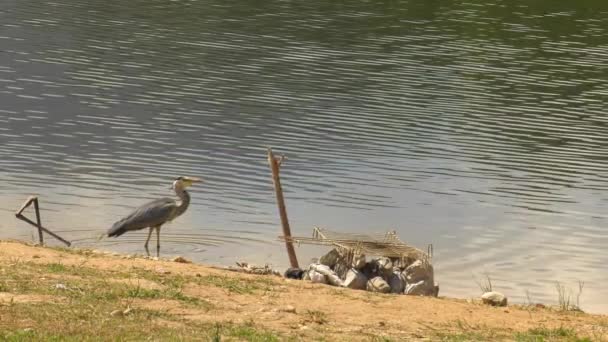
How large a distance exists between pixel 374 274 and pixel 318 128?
1085cm

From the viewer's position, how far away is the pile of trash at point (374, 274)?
12648 mm

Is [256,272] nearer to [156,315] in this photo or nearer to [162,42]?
[156,315]

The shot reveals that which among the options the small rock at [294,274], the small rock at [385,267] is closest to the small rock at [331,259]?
the small rock at [294,274]

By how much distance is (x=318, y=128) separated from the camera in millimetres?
23656

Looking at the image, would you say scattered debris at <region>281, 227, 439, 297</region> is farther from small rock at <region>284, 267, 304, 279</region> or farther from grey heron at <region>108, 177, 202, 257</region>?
grey heron at <region>108, 177, 202, 257</region>

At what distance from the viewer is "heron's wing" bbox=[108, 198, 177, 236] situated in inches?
559

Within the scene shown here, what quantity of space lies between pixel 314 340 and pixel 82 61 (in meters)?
19.9

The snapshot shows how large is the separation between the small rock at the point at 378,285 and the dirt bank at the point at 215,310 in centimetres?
80

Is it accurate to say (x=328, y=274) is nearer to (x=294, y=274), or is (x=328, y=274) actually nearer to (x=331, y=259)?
(x=294, y=274)

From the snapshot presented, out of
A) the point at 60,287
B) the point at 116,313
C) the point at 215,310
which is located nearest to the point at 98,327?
the point at 116,313

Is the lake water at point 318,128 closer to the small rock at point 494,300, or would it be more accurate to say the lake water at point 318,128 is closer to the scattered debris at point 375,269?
the scattered debris at point 375,269

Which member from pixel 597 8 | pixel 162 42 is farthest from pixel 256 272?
pixel 597 8

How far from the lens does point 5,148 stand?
2075cm

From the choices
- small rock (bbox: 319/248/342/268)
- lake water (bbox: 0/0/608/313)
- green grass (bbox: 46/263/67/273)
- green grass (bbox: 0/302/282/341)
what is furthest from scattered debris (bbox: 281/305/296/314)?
lake water (bbox: 0/0/608/313)
